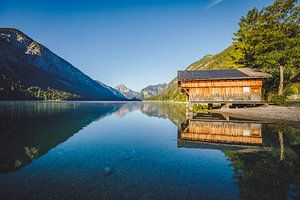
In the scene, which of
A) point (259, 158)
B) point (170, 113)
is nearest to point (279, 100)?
point (170, 113)

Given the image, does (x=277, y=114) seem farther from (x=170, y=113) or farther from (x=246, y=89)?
(x=170, y=113)

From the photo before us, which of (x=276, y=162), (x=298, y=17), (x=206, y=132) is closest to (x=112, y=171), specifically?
(x=276, y=162)

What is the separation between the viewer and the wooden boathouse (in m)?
31.2

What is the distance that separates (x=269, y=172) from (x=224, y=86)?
28003 mm

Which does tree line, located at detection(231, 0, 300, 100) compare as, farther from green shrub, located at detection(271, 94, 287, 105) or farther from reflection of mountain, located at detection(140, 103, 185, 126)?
reflection of mountain, located at detection(140, 103, 185, 126)

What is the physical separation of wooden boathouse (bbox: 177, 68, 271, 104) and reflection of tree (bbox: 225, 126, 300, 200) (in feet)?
72.9

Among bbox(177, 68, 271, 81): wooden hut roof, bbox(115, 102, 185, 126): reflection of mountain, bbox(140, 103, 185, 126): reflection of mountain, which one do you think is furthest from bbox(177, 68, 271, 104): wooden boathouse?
bbox(115, 102, 185, 126): reflection of mountain

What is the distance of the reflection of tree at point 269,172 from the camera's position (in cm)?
567

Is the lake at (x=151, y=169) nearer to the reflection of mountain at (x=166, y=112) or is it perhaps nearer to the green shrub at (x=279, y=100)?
the reflection of mountain at (x=166, y=112)

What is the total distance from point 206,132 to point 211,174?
8.31 meters

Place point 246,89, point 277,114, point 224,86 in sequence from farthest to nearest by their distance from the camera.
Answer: point 224,86, point 246,89, point 277,114

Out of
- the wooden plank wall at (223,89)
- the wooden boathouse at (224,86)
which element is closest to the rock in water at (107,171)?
the wooden boathouse at (224,86)

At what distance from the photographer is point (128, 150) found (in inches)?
420

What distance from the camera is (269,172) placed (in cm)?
712
